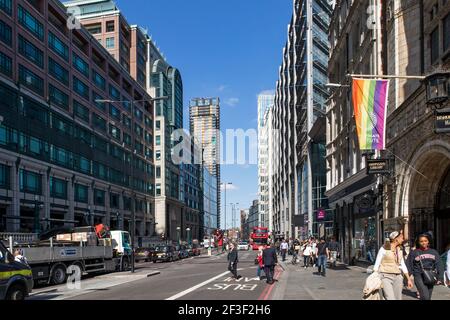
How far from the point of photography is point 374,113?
19.5 metres

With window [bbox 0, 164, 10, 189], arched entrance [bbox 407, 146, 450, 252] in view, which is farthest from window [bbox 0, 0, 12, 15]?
arched entrance [bbox 407, 146, 450, 252]

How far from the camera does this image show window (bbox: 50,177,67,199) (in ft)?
183

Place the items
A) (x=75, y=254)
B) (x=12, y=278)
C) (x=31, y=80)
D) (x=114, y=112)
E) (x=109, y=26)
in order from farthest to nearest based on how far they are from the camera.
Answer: (x=109, y=26)
(x=114, y=112)
(x=31, y=80)
(x=75, y=254)
(x=12, y=278)

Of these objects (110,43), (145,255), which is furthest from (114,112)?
(145,255)

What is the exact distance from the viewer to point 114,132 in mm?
80188

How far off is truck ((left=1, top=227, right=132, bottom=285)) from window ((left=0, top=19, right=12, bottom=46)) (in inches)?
988

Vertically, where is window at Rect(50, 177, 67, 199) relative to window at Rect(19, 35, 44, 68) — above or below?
below

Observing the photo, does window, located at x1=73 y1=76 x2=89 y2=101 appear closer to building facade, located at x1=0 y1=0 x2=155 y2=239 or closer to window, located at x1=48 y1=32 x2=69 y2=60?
building facade, located at x1=0 y1=0 x2=155 y2=239

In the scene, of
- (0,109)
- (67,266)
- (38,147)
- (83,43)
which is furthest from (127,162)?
(67,266)

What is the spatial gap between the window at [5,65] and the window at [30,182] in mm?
9679

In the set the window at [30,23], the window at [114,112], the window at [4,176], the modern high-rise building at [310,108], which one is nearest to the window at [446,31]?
the modern high-rise building at [310,108]

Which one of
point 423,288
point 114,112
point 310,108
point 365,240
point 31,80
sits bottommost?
point 365,240

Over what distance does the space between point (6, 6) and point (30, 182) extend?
17565mm

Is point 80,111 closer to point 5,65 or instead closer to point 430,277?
point 5,65
